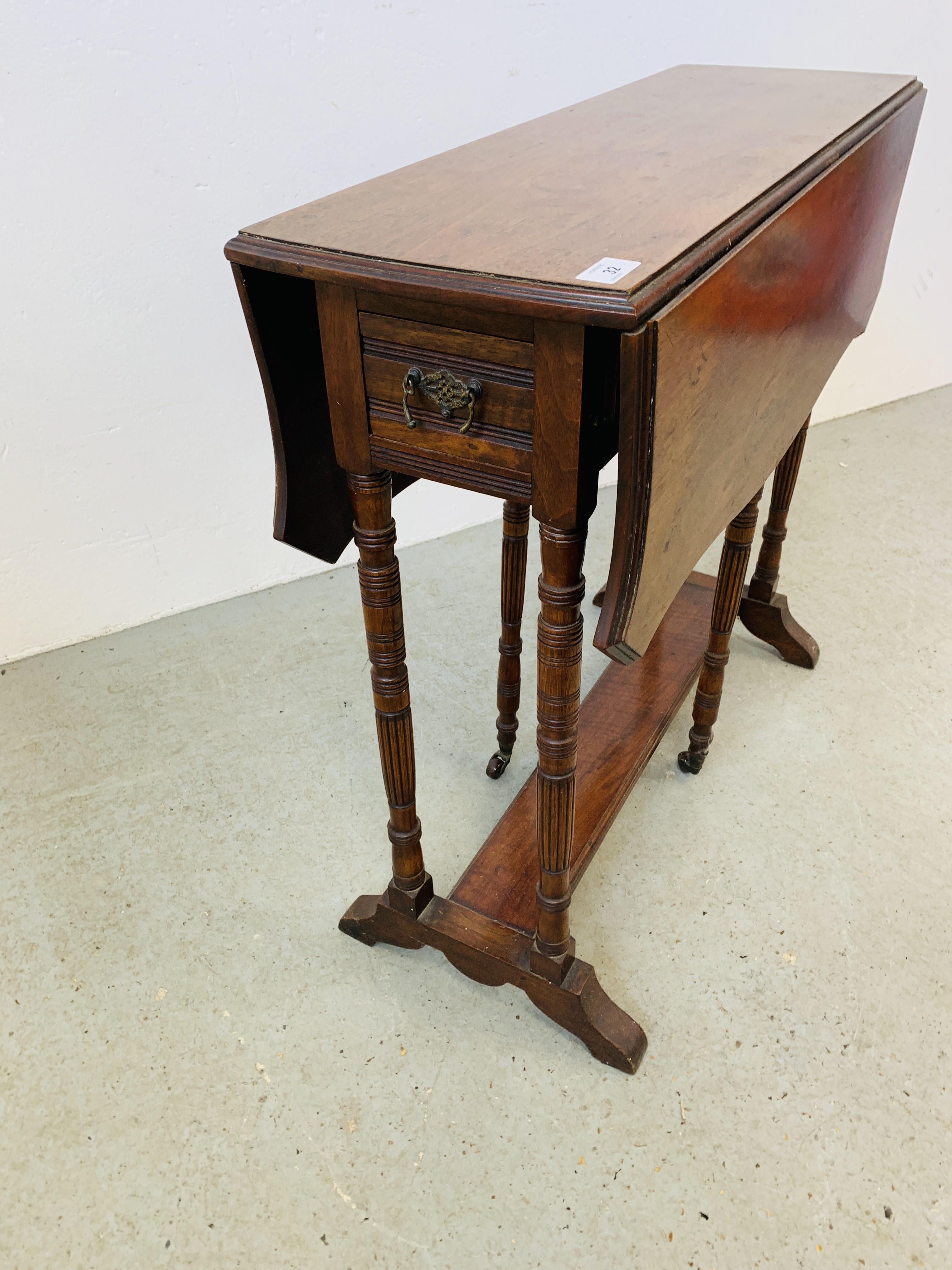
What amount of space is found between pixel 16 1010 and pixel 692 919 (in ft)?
3.86

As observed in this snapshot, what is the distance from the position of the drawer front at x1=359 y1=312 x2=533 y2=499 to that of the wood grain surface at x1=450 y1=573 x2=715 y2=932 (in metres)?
0.72

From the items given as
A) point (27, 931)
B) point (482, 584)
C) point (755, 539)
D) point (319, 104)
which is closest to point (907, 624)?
point (755, 539)

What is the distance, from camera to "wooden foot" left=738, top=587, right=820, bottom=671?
211 cm

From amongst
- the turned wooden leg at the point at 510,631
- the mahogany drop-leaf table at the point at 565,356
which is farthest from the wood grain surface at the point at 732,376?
the turned wooden leg at the point at 510,631

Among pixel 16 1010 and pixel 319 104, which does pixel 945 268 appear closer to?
pixel 319 104

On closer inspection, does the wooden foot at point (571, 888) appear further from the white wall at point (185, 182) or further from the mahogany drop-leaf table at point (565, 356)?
the white wall at point (185, 182)

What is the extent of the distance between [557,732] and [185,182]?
155 centimetres

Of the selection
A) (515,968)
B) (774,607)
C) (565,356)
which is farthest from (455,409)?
(774,607)

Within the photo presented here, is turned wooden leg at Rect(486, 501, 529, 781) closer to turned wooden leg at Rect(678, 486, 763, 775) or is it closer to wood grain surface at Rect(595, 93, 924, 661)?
turned wooden leg at Rect(678, 486, 763, 775)

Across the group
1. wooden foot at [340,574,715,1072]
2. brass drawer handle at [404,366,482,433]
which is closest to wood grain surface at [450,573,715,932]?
wooden foot at [340,574,715,1072]

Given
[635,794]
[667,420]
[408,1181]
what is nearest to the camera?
[667,420]

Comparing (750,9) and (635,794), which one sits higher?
(750,9)

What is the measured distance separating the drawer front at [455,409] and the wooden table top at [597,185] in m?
0.07

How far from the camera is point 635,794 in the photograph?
186cm
